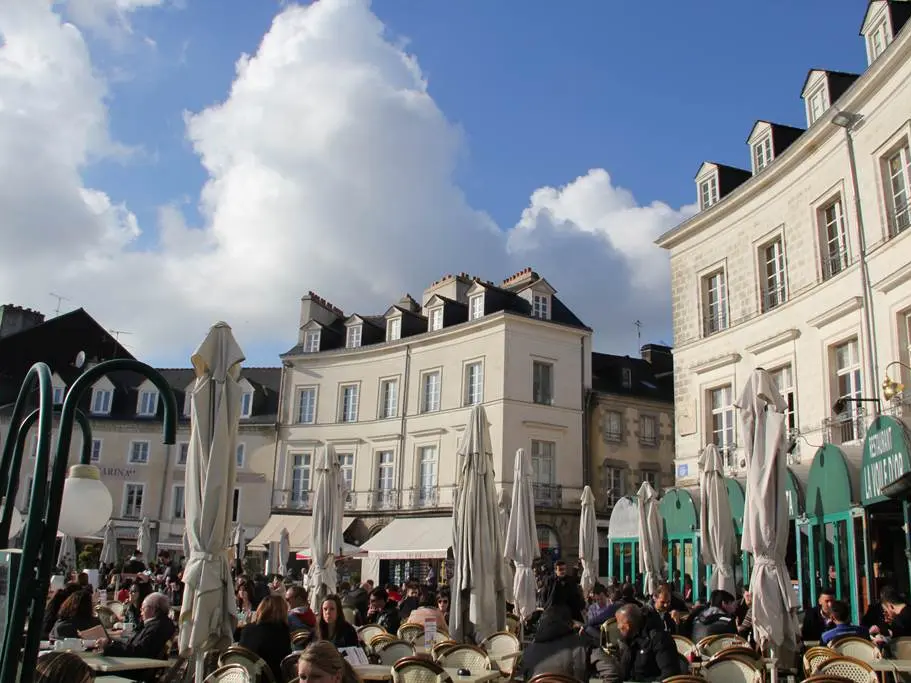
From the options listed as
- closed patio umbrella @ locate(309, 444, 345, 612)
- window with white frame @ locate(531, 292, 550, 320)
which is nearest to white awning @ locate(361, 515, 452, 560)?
window with white frame @ locate(531, 292, 550, 320)

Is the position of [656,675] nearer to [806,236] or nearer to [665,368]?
[806,236]

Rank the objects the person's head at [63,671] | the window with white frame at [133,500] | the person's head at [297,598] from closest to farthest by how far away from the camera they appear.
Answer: the person's head at [63,671] → the person's head at [297,598] → the window with white frame at [133,500]

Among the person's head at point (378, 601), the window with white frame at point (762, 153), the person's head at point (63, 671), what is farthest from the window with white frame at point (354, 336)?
the person's head at point (63, 671)

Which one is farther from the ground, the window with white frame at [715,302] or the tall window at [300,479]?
the window with white frame at [715,302]

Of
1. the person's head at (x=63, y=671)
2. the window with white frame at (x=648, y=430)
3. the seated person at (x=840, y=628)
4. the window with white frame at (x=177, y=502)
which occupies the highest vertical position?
the window with white frame at (x=648, y=430)

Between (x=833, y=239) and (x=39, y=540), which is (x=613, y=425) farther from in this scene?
(x=39, y=540)

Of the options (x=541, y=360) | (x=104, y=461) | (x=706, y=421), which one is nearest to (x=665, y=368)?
(x=541, y=360)

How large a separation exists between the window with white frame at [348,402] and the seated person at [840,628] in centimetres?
2582

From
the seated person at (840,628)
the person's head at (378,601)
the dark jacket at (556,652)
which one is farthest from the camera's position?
the person's head at (378,601)

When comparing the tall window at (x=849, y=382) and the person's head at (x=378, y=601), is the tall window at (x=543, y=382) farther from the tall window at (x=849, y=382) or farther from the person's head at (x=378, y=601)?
A: the person's head at (x=378, y=601)

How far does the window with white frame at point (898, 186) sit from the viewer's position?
551 inches

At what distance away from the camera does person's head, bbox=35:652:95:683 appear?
2.69m

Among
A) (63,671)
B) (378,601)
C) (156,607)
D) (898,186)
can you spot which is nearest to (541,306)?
(898,186)

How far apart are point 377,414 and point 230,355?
25.5 metres
